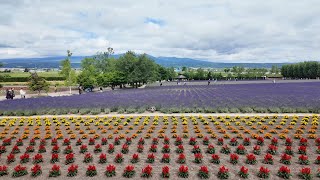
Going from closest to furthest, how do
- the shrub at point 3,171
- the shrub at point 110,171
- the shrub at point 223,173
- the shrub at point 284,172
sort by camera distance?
the shrub at point 284,172
the shrub at point 223,173
the shrub at point 110,171
the shrub at point 3,171

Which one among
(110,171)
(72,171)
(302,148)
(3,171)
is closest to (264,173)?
(302,148)

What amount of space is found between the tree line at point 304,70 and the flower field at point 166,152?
134477mm

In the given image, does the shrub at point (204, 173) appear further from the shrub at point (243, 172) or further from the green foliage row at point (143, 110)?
the green foliage row at point (143, 110)

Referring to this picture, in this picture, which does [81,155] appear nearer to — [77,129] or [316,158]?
[77,129]

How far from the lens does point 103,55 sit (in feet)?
366

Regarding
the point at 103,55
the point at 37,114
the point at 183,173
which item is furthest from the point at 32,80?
the point at 103,55

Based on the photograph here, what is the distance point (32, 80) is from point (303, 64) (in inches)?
5224

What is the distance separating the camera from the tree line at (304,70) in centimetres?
14075

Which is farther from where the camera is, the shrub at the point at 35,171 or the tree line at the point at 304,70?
the tree line at the point at 304,70

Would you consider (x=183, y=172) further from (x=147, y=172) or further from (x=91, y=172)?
(x=91, y=172)

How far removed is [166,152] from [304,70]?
147 metres

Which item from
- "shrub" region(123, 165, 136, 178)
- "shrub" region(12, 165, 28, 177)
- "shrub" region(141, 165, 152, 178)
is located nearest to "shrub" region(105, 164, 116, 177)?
"shrub" region(123, 165, 136, 178)

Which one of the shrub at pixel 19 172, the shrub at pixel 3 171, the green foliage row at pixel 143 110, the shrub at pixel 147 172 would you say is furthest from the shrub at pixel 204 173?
the green foliage row at pixel 143 110

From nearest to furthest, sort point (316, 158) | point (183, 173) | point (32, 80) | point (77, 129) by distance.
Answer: point (183, 173) → point (316, 158) → point (77, 129) → point (32, 80)
